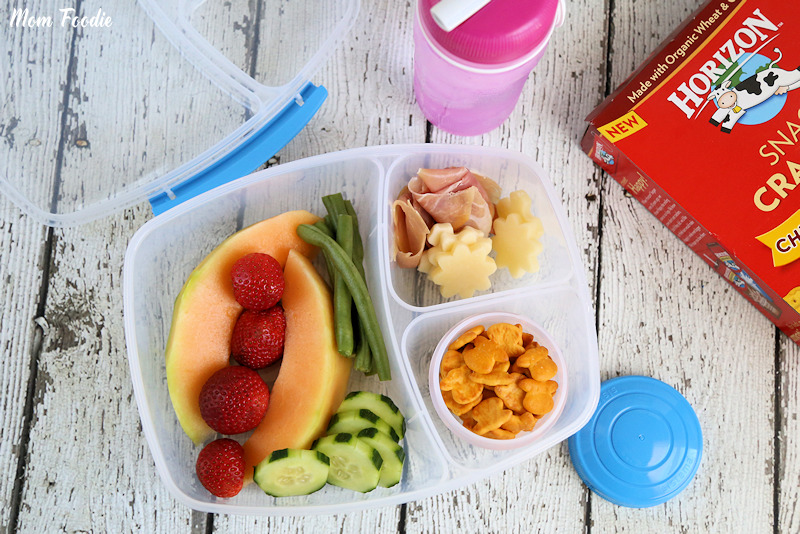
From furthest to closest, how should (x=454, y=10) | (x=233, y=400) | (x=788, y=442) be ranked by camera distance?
(x=788, y=442)
(x=233, y=400)
(x=454, y=10)

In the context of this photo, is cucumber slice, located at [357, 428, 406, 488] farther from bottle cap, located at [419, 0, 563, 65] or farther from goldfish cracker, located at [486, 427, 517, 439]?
bottle cap, located at [419, 0, 563, 65]

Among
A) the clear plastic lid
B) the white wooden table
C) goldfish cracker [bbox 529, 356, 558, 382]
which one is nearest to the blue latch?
the clear plastic lid

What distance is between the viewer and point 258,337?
3.09ft

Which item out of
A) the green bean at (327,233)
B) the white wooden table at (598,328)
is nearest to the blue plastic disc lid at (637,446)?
the white wooden table at (598,328)

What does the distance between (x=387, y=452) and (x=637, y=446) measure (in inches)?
16.8

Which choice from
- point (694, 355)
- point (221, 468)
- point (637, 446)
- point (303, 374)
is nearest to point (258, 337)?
point (303, 374)

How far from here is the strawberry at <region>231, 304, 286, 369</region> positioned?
3.10 ft

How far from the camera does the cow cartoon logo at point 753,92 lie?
0.97 m

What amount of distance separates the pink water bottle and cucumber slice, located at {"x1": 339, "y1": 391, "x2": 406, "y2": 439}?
484 millimetres

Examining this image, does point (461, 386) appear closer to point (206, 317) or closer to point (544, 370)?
point (544, 370)

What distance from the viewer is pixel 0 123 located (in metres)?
1.01

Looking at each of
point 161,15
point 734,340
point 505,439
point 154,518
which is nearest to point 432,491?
point 505,439

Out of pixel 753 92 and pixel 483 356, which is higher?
pixel 753 92

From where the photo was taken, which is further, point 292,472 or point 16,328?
point 16,328
